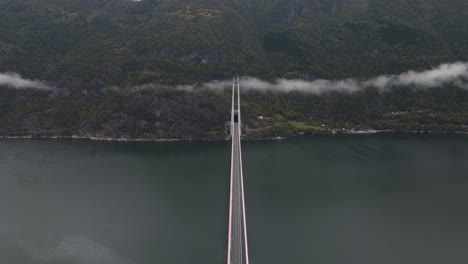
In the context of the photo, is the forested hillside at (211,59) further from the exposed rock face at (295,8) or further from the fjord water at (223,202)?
the fjord water at (223,202)

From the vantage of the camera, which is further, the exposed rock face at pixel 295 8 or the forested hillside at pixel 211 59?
the exposed rock face at pixel 295 8

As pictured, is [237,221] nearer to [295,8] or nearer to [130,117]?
[130,117]

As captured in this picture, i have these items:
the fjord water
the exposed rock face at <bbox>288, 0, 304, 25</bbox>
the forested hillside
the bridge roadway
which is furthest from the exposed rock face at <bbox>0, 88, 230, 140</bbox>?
the exposed rock face at <bbox>288, 0, 304, 25</bbox>

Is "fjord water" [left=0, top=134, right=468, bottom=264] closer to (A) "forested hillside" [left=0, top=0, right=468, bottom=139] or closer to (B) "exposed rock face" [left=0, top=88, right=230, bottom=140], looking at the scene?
(B) "exposed rock face" [left=0, top=88, right=230, bottom=140]

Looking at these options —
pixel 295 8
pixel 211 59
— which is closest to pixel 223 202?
pixel 211 59

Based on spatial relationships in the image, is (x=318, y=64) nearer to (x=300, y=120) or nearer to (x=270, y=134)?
(x=300, y=120)

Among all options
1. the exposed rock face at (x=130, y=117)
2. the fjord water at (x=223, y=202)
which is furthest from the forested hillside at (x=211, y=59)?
the fjord water at (x=223, y=202)
